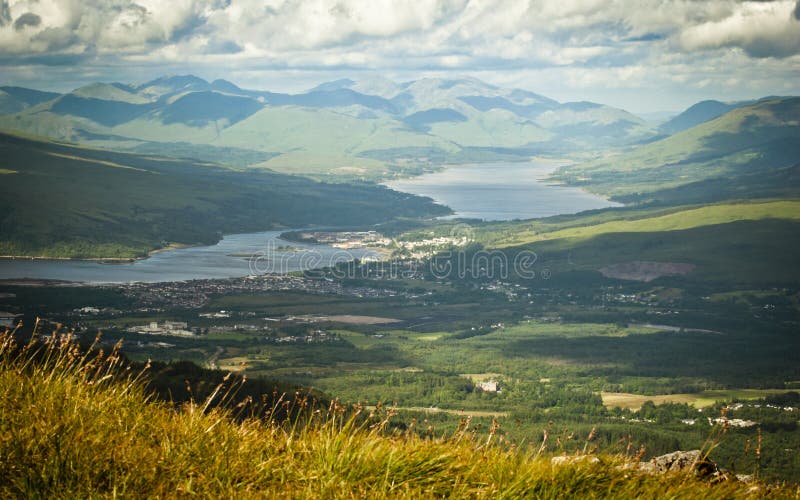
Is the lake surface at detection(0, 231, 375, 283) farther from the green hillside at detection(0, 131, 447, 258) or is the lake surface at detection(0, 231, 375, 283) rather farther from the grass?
the grass

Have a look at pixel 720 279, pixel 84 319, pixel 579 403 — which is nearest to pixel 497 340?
pixel 579 403

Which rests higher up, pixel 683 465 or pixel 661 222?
pixel 683 465

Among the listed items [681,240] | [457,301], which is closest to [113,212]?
[457,301]

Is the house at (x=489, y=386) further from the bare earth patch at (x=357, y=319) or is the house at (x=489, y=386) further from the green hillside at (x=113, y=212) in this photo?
the green hillside at (x=113, y=212)

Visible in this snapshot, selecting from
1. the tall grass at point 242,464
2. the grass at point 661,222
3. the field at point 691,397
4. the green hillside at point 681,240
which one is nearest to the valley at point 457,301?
the field at point 691,397

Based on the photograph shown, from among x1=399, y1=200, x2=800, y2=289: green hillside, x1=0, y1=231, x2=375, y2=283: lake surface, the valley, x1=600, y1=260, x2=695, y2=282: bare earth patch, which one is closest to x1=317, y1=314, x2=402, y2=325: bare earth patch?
the valley

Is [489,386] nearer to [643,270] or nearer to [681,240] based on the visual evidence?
[643,270]

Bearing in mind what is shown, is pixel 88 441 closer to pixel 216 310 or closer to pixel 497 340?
pixel 497 340
